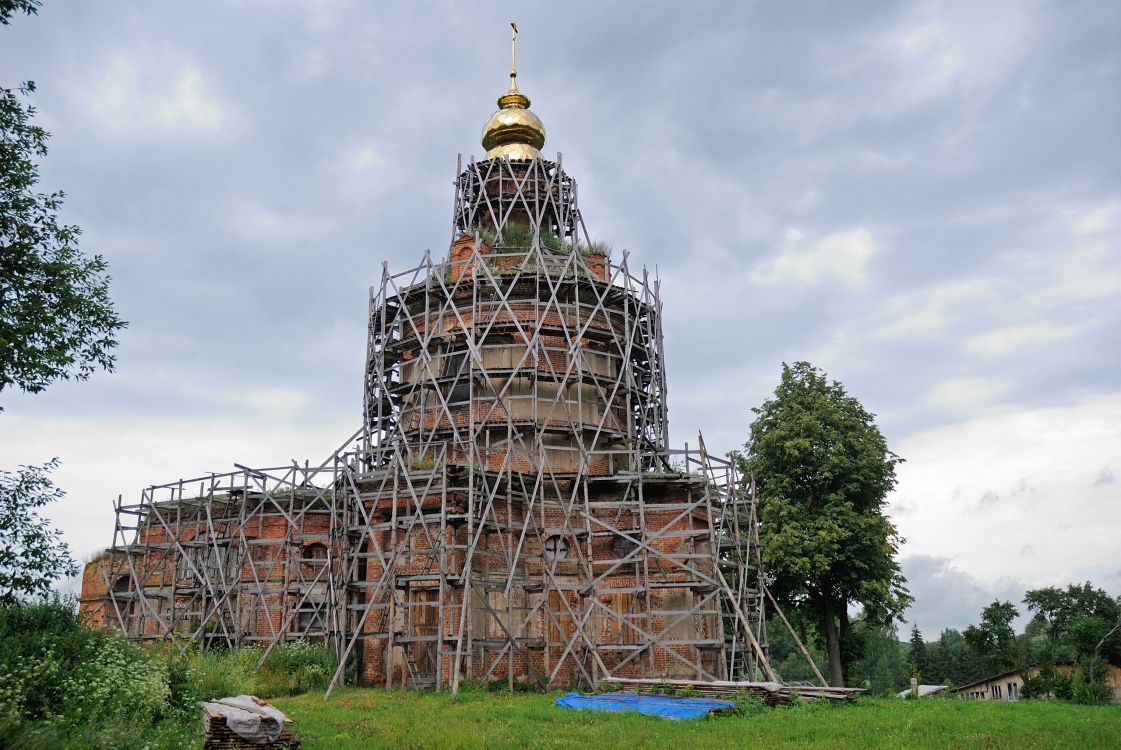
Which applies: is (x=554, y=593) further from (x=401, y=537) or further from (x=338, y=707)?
(x=338, y=707)

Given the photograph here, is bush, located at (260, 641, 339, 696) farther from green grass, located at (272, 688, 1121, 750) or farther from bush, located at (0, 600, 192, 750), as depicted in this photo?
bush, located at (0, 600, 192, 750)

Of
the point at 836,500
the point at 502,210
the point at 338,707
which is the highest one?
the point at 502,210

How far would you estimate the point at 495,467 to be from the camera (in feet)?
82.3

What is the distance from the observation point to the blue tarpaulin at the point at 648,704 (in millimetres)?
15953

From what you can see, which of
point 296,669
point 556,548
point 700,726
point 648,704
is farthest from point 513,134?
point 700,726

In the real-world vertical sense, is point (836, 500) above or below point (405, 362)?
below

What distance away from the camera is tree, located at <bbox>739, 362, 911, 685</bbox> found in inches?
1065

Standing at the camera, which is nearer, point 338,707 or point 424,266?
point 338,707

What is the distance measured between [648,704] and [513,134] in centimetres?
2284

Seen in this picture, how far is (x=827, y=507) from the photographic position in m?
27.7

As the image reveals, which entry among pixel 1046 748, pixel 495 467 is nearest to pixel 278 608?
pixel 495 467

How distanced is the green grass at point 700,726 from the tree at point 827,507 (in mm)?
8194

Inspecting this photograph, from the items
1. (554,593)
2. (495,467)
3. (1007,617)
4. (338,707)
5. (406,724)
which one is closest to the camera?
(406,724)

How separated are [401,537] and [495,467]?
130 inches
